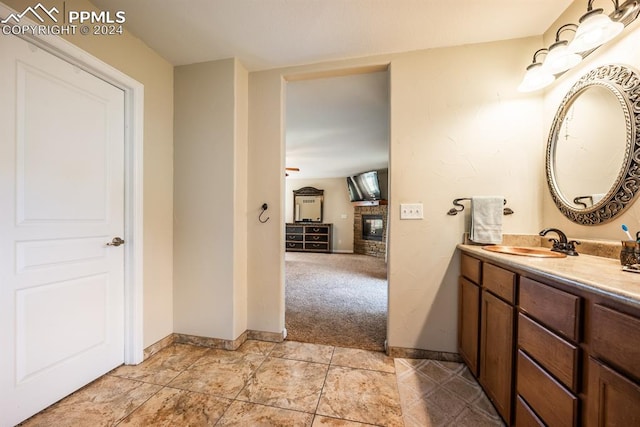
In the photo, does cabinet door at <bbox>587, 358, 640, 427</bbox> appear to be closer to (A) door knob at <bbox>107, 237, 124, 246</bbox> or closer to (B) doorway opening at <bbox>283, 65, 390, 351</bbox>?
(B) doorway opening at <bbox>283, 65, 390, 351</bbox>

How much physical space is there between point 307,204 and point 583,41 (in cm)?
692

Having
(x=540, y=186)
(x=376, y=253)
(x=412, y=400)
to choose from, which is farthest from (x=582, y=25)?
(x=376, y=253)

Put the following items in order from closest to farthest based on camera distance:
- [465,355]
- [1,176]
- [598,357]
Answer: [598,357] < [1,176] < [465,355]

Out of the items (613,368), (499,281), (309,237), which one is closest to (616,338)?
(613,368)

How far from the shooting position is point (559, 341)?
2.84ft

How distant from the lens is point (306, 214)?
7.95 m

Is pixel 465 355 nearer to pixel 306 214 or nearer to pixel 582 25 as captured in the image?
pixel 582 25

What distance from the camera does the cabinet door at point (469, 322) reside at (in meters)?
1.53

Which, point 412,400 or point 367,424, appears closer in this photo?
point 367,424

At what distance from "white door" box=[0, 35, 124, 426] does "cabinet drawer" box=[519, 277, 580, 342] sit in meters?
2.38

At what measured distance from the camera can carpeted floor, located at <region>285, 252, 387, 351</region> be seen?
2.21 meters

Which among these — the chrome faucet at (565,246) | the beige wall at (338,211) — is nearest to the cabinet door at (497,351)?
the chrome faucet at (565,246)

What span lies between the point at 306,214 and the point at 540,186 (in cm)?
652

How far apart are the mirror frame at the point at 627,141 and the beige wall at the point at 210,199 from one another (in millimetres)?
2254
